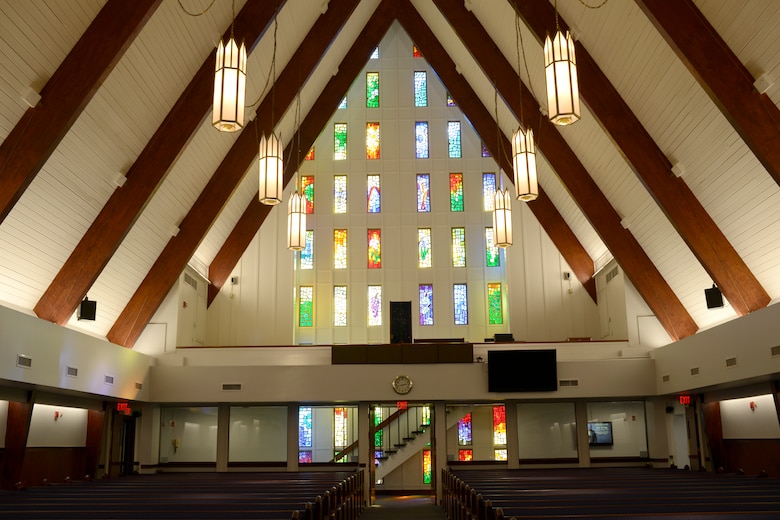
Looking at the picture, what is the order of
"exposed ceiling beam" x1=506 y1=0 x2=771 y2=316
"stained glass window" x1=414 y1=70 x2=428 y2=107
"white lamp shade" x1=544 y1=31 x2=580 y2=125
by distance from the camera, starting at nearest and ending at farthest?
"white lamp shade" x1=544 y1=31 x2=580 y2=125 < "exposed ceiling beam" x1=506 y1=0 x2=771 y2=316 < "stained glass window" x1=414 y1=70 x2=428 y2=107

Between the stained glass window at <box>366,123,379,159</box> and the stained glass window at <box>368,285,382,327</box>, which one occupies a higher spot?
the stained glass window at <box>366,123,379,159</box>

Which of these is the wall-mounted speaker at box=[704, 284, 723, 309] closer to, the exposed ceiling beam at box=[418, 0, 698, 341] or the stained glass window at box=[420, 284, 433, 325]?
the exposed ceiling beam at box=[418, 0, 698, 341]

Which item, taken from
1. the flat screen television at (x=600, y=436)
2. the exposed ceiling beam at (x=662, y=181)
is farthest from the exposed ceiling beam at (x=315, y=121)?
the flat screen television at (x=600, y=436)

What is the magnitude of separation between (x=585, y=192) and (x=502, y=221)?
310cm

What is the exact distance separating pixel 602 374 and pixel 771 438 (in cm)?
402

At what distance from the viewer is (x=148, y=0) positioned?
10438 mm

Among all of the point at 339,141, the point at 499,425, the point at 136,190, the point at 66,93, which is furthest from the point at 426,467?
the point at 66,93

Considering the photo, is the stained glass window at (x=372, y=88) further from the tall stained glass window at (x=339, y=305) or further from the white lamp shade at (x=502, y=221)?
the white lamp shade at (x=502, y=221)

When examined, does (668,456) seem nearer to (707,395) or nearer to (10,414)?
(707,395)

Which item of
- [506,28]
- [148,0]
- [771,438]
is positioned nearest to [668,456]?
[771,438]

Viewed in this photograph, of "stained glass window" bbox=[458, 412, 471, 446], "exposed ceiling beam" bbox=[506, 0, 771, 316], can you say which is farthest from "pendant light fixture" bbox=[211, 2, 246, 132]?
"stained glass window" bbox=[458, 412, 471, 446]

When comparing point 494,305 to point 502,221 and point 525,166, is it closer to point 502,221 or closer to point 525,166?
point 502,221

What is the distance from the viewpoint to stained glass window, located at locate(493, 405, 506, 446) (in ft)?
61.3

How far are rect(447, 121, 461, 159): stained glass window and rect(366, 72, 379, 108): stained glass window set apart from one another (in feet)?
7.57
